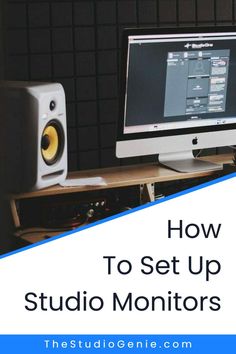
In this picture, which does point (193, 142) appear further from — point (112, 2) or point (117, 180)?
point (112, 2)

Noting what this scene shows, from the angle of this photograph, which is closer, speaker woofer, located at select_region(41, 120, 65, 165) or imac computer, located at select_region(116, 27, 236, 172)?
speaker woofer, located at select_region(41, 120, 65, 165)

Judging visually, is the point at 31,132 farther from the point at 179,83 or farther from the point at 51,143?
the point at 179,83

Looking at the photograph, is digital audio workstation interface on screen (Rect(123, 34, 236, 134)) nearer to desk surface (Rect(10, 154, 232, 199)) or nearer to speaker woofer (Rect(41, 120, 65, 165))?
desk surface (Rect(10, 154, 232, 199))

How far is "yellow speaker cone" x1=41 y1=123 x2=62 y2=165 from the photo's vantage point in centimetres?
230

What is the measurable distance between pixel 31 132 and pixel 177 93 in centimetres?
75

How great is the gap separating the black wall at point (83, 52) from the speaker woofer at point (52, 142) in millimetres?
498

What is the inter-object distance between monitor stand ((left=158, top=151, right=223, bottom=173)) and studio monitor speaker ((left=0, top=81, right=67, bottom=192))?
0.57 m

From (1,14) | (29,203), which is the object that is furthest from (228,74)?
(1,14)

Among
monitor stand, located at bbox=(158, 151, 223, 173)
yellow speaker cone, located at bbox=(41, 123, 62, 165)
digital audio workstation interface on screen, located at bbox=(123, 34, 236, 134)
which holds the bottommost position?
monitor stand, located at bbox=(158, 151, 223, 173)

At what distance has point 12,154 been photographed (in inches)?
87.0

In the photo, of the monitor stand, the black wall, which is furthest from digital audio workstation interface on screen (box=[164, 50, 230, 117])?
the black wall

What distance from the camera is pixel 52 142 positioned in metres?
2.36

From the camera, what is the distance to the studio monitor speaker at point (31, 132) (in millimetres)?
2195

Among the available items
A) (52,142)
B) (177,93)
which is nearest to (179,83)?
(177,93)
